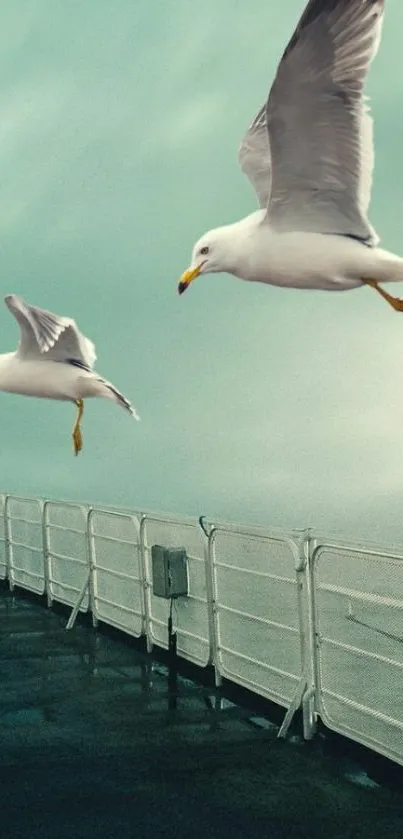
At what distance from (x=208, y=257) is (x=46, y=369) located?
3440 mm

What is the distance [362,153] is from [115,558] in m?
8.18

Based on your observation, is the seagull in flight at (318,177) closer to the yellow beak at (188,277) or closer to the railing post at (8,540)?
the yellow beak at (188,277)

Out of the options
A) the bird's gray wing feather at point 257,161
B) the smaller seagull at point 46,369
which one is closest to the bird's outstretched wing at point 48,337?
the smaller seagull at point 46,369

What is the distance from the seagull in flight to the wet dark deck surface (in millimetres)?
3512

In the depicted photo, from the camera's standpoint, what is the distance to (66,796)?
275 inches

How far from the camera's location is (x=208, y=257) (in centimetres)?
428

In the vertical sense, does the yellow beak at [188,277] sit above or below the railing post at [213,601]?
above

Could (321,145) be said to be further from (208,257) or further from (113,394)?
(113,394)

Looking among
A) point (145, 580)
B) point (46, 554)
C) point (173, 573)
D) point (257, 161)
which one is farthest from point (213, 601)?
point (46, 554)

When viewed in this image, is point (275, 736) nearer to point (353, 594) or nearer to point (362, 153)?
point (353, 594)

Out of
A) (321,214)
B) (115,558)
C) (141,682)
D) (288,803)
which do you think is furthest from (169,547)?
(321,214)

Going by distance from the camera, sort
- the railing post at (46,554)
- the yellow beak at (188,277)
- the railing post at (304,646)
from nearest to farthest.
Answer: the yellow beak at (188,277)
the railing post at (304,646)
the railing post at (46,554)

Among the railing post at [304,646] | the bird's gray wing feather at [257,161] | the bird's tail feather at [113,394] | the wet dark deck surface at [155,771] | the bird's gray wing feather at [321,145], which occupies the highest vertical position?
the bird's gray wing feather at [257,161]

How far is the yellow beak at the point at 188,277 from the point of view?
417cm
